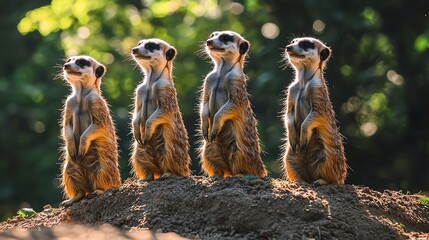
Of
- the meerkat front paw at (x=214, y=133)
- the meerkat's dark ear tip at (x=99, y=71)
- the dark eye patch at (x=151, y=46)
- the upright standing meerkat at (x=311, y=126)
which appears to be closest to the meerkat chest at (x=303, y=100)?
the upright standing meerkat at (x=311, y=126)

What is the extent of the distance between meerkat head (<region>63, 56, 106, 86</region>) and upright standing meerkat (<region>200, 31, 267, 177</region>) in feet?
3.35

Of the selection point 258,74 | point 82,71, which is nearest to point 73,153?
point 82,71

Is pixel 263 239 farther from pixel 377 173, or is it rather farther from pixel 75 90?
pixel 377 173

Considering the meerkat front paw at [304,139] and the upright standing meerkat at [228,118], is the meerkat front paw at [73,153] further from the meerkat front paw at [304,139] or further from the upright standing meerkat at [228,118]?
the meerkat front paw at [304,139]

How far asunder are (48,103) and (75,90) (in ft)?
33.9

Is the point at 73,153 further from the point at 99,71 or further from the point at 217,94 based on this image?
the point at 217,94

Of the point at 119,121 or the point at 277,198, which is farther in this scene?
the point at 119,121

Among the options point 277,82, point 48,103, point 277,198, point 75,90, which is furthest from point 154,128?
point 48,103

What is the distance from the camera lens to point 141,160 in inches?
358

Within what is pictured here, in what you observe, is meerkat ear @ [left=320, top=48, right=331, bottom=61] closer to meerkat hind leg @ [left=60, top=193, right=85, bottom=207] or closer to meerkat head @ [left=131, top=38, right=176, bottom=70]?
meerkat head @ [left=131, top=38, right=176, bottom=70]

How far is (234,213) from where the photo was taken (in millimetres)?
7625

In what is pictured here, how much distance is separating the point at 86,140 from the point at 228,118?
126 centimetres

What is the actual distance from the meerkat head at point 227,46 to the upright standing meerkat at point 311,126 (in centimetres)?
43

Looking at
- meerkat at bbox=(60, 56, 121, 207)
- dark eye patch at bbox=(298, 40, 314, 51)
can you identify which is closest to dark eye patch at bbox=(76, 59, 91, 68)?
meerkat at bbox=(60, 56, 121, 207)
